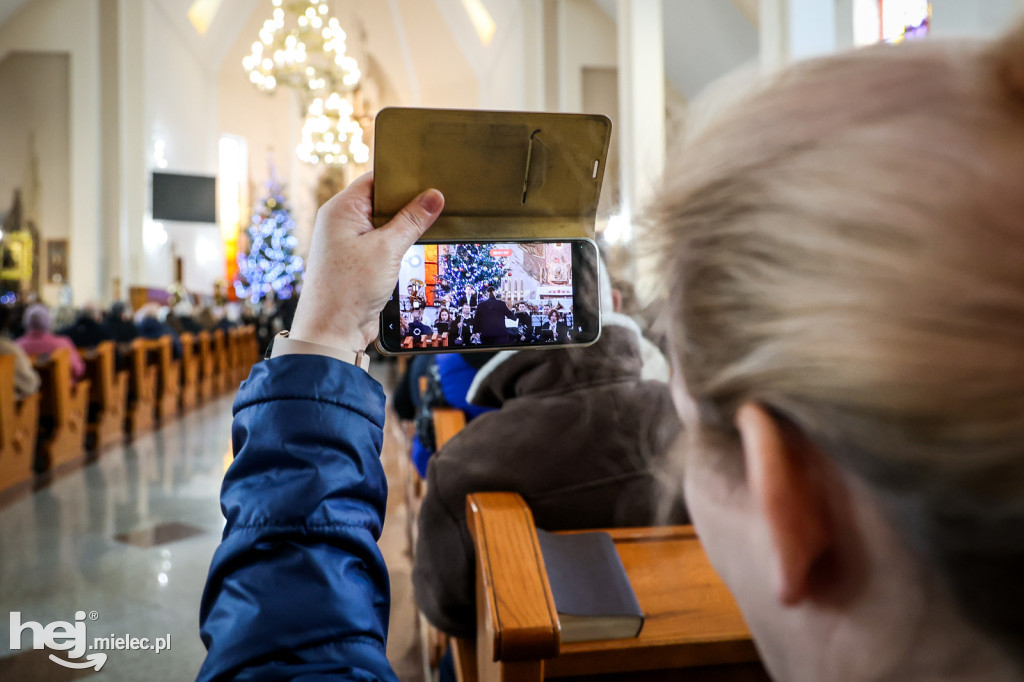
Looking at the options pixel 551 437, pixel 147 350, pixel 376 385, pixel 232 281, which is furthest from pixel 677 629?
pixel 232 281

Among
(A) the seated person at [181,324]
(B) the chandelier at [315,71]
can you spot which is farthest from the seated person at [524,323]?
(B) the chandelier at [315,71]

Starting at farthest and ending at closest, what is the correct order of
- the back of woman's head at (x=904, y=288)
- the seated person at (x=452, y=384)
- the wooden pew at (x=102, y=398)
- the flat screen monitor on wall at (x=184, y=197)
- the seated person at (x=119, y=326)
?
the flat screen monitor on wall at (x=184, y=197) → the seated person at (x=119, y=326) → the wooden pew at (x=102, y=398) → the seated person at (x=452, y=384) → the back of woman's head at (x=904, y=288)

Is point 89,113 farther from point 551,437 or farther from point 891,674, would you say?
point 891,674

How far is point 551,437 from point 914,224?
111 centimetres

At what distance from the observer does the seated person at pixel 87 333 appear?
694 cm

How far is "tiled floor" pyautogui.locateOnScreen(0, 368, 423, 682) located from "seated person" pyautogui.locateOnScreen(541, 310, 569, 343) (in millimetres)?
1786

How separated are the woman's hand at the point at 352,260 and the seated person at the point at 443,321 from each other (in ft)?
0.22

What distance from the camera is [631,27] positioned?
7000 millimetres

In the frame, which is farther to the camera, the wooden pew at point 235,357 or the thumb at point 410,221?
the wooden pew at point 235,357

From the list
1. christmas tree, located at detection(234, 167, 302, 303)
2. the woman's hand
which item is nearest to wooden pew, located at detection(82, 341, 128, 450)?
the woman's hand

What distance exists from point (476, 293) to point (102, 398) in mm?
5800

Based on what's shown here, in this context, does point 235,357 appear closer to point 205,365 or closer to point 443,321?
point 205,365

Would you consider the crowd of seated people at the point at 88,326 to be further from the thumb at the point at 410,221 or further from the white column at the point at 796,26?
the white column at the point at 796,26

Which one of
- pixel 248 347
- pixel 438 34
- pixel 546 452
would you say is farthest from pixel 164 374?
pixel 438 34
